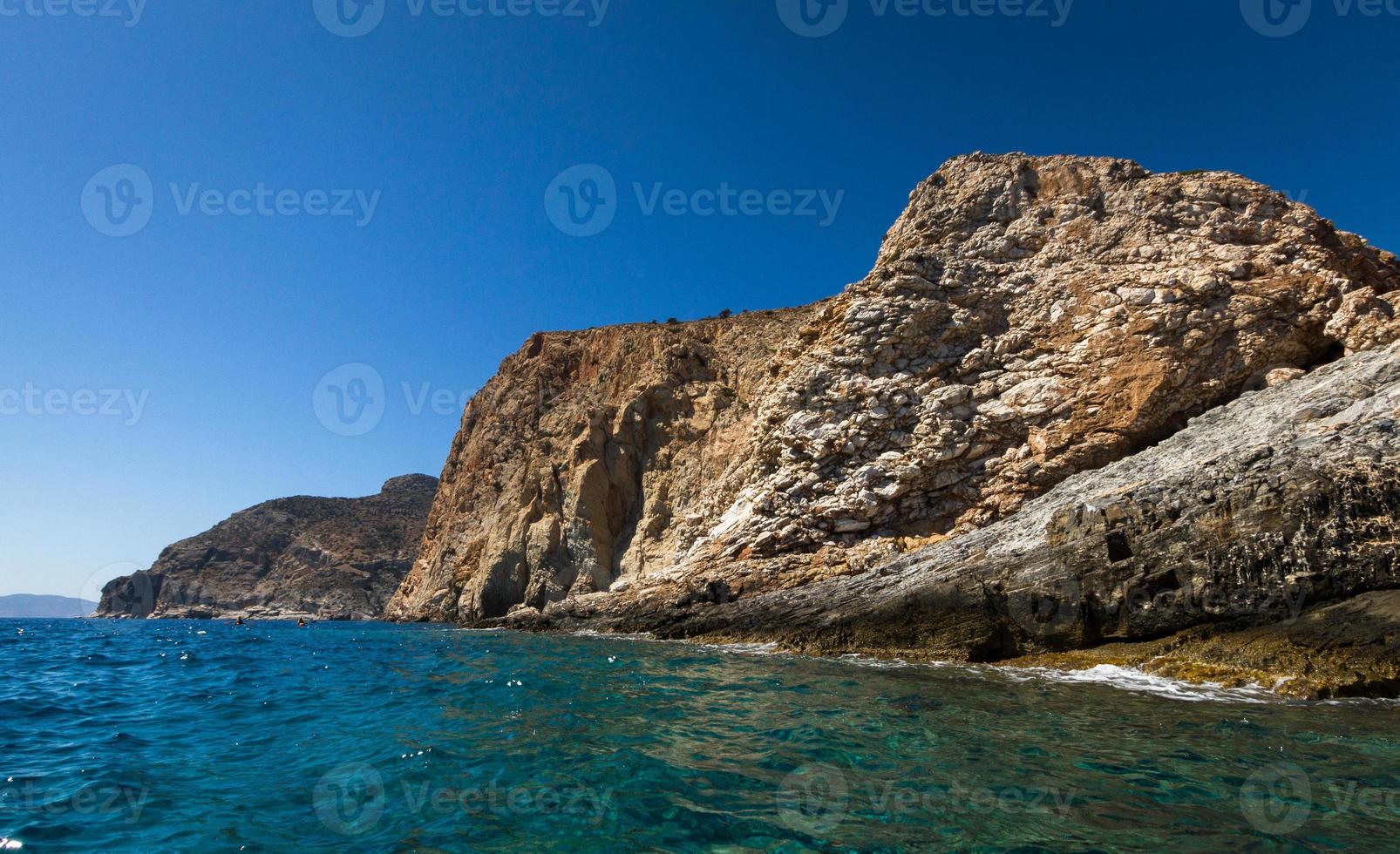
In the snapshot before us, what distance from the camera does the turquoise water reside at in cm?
522

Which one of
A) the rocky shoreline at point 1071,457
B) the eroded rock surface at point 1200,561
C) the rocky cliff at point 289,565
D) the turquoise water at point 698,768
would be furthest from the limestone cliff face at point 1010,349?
the rocky cliff at point 289,565

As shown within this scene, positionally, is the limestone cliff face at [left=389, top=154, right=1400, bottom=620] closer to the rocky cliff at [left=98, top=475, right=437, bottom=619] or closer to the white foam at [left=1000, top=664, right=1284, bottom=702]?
the white foam at [left=1000, top=664, right=1284, bottom=702]

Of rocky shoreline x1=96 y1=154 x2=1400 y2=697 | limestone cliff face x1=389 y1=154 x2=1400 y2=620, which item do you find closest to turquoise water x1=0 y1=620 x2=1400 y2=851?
rocky shoreline x1=96 y1=154 x2=1400 y2=697

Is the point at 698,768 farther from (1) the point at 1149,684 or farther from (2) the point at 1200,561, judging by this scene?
(2) the point at 1200,561

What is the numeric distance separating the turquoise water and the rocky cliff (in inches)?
2923

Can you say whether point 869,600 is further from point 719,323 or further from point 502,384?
point 502,384

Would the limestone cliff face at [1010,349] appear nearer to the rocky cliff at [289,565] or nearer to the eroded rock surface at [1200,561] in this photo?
the eroded rock surface at [1200,561]

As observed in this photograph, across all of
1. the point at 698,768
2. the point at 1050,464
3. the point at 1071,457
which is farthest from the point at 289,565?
the point at 698,768

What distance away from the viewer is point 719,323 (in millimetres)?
48062

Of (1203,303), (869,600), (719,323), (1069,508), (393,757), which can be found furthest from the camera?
(719,323)

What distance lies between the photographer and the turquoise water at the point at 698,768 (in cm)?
522

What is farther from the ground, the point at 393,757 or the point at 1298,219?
the point at 1298,219

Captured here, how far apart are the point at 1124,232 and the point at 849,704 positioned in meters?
23.3

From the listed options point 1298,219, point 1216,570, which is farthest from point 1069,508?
point 1298,219
